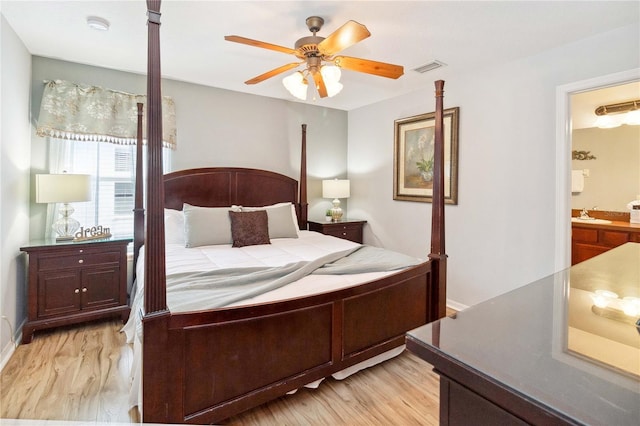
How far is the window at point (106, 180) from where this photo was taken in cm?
324

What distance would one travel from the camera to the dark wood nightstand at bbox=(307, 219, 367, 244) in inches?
172

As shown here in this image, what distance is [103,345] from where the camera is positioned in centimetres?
266

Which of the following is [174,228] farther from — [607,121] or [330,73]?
Result: [607,121]

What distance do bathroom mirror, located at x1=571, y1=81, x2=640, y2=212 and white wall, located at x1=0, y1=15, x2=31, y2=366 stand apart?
5.23 metres

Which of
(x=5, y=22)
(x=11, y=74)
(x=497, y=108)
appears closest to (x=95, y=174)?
(x=11, y=74)

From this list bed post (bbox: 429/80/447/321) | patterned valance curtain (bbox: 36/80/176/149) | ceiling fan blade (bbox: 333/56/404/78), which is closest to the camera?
ceiling fan blade (bbox: 333/56/404/78)

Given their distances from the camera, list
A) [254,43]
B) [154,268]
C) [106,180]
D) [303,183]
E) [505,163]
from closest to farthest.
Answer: [154,268] < [254,43] < [505,163] < [106,180] < [303,183]

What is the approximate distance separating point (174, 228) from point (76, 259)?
819 millimetres

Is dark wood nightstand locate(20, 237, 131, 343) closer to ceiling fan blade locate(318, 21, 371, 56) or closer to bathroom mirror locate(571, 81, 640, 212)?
ceiling fan blade locate(318, 21, 371, 56)

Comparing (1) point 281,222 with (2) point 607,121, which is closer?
(1) point 281,222

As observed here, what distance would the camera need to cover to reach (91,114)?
125 inches

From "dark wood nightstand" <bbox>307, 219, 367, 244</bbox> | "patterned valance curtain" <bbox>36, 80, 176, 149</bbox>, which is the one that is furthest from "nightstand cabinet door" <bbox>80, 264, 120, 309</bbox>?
"dark wood nightstand" <bbox>307, 219, 367, 244</bbox>

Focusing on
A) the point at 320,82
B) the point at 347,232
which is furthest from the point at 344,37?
the point at 347,232

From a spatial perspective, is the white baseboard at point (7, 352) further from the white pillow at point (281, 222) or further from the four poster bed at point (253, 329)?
the white pillow at point (281, 222)
